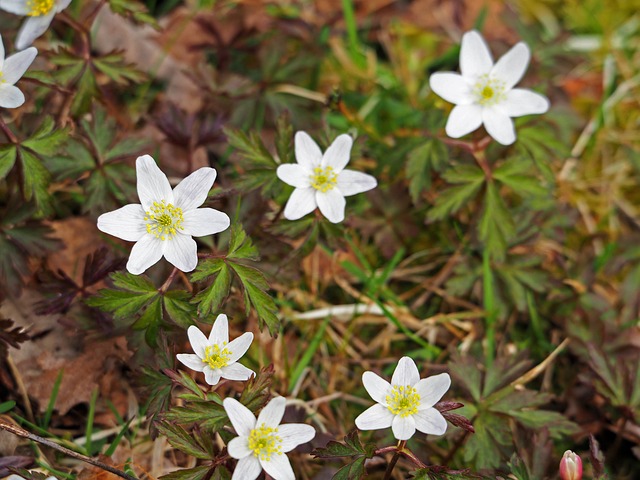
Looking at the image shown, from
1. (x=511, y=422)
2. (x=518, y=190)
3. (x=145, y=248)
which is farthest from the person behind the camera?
(x=518, y=190)

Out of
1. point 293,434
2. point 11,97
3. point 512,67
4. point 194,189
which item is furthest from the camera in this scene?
point 512,67

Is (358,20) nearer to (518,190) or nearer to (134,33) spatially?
(134,33)

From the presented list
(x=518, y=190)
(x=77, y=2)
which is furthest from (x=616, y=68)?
(x=77, y=2)

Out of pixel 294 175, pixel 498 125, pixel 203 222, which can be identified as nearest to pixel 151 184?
pixel 203 222

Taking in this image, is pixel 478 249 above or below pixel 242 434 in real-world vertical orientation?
below

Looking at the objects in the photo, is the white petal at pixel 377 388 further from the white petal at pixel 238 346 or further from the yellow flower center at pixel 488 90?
the yellow flower center at pixel 488 90

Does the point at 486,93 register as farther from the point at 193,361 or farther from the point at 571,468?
the point at 193,361
